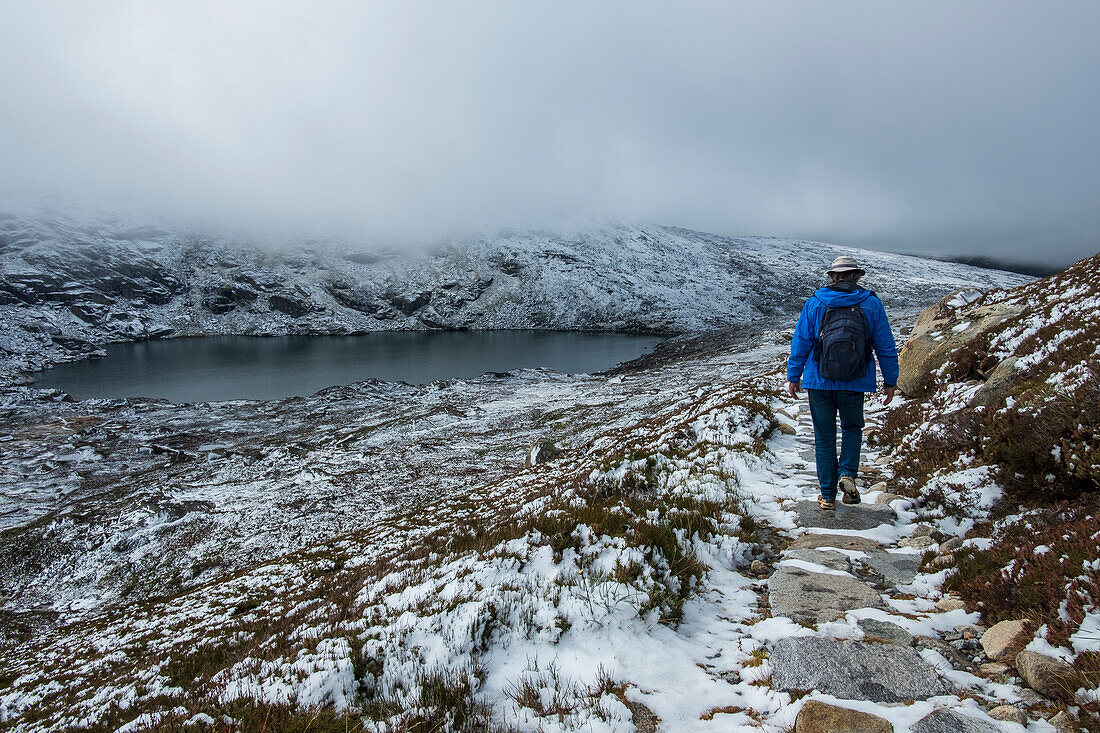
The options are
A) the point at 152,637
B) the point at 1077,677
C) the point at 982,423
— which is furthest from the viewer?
the point at 152,637

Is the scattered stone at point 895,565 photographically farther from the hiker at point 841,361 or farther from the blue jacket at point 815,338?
the blue jacket at point 815,338

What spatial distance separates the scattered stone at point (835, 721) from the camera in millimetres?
2834

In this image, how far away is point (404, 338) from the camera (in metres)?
115

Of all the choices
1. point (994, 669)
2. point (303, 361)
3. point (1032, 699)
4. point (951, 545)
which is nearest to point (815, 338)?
point (951, 545)

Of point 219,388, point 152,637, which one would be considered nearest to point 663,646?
point 152,637

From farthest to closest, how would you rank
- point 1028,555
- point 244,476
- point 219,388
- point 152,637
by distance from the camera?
point 219,388
point 244,476
point 152,637
point 1028,555

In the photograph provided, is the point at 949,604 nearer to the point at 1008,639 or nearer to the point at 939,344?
the point at 1008,639

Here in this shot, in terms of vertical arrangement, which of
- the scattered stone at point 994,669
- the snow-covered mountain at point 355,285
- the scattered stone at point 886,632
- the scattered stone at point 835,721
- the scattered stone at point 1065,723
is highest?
the snow-covered mountain at point 355,285

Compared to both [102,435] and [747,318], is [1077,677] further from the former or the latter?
[747,318]

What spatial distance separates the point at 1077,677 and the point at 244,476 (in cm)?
3355

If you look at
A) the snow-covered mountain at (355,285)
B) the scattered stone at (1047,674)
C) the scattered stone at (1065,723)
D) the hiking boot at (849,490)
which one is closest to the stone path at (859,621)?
the hiking boot at (849,490)

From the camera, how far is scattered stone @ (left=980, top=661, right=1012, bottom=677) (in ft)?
10.2

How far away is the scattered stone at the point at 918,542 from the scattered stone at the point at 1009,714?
3.16 metres

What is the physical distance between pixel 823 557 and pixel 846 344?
9.12 feet
